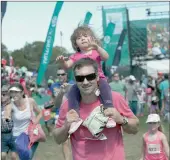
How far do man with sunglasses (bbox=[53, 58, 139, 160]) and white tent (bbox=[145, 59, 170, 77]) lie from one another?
3406cm

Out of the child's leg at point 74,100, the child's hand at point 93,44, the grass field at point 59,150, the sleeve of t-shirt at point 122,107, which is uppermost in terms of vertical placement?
the child's hand at point 93,44

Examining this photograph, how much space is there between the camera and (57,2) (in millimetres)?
17188

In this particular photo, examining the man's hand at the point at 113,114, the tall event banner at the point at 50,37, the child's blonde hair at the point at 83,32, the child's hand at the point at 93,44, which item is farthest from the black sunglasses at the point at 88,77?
the tall event banner at the point at 50,37

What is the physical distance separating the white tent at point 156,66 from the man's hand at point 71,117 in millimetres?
34263

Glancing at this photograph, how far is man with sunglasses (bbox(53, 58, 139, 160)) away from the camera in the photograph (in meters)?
3.68

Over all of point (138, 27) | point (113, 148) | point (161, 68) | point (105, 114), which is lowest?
point (161, 68)

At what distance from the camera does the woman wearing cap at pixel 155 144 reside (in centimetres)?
695

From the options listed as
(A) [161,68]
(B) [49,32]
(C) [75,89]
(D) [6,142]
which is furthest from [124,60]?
(C) [75,89]

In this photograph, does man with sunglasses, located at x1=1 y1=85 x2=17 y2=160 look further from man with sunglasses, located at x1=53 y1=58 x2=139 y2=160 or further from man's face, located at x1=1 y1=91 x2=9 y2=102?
man with sunglasses, located at x1=53 y1=58 x2=139 y2=160

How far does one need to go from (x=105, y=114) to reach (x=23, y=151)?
3990mm

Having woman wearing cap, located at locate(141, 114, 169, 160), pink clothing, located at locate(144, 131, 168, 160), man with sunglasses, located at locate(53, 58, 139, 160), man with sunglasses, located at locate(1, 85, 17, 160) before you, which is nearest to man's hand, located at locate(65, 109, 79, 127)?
man with sunglasses, located at locate(53, 58, 139, 160)

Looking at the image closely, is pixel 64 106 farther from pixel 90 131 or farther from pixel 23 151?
pixel 23 151

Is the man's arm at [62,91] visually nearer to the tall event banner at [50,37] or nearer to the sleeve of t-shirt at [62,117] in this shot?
the sleeve of t-shirt at [62,117]

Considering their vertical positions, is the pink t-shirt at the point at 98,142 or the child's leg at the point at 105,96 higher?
the child's leg at the point at 105,96
